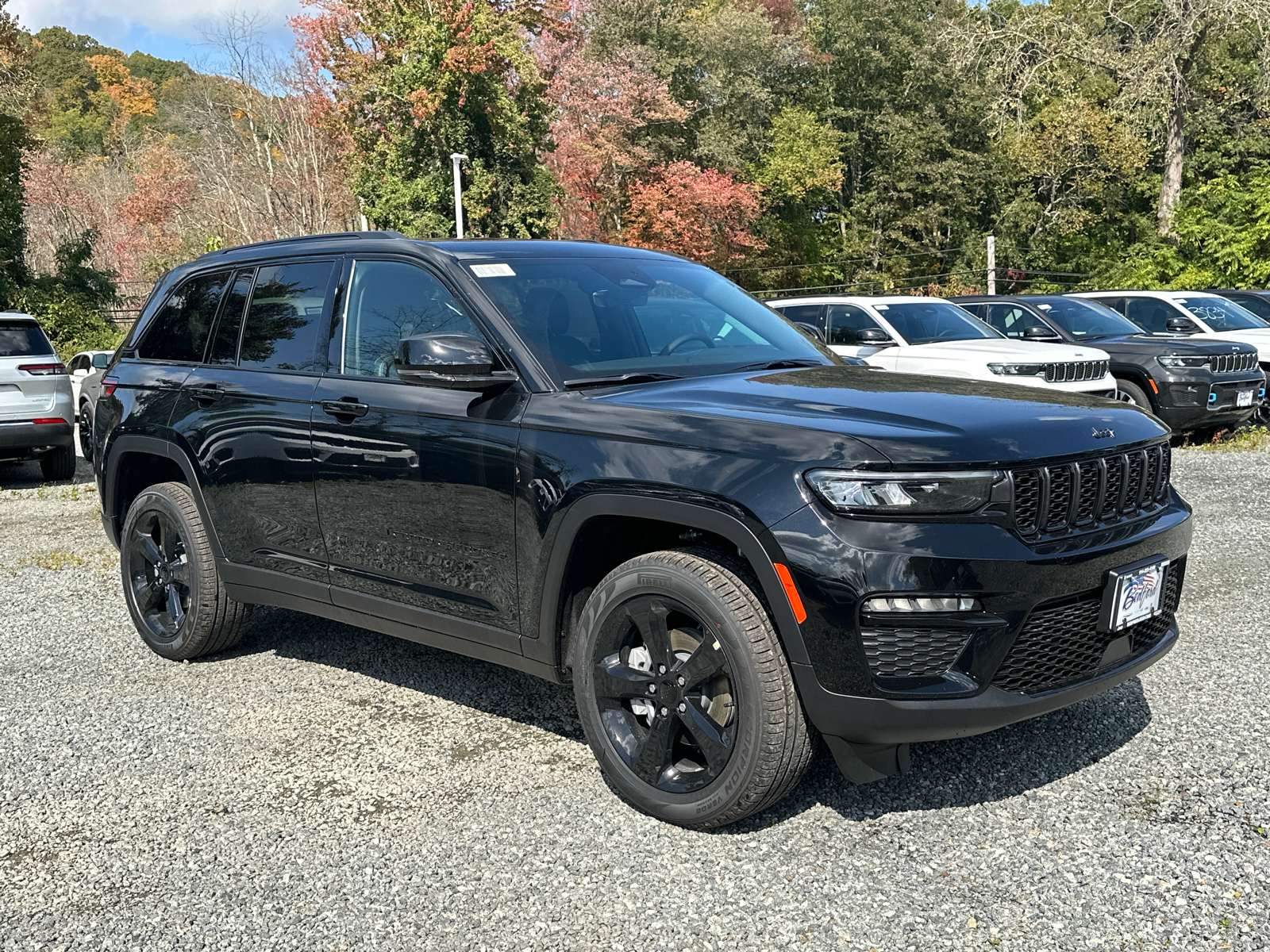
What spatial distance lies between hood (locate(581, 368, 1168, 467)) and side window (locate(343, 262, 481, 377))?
78 centimetres

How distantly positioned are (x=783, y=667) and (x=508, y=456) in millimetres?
1156

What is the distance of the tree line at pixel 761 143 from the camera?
113 ft

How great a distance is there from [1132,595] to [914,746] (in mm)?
1078

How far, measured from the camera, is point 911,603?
3.03 meters

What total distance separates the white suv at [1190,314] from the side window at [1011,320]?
1.54 m

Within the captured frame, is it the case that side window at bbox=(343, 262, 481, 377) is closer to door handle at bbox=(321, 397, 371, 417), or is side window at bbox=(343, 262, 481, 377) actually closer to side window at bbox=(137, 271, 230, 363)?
door handle at bbox=(321, 397, 371, 417)

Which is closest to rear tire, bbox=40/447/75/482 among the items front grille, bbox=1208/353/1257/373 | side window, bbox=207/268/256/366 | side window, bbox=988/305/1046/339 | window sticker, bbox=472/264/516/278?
side window, bbox=207/268/256/366

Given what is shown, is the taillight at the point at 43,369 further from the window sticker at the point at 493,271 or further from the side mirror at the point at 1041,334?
the side mirror at the point at 1041,334

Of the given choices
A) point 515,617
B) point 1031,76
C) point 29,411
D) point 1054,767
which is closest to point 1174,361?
point 1054,767

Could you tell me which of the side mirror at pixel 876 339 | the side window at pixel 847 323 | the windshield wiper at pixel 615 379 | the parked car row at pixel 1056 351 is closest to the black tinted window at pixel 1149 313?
the parked car row at pixel 1056 351

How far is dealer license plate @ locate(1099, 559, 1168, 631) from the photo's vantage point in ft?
10.8

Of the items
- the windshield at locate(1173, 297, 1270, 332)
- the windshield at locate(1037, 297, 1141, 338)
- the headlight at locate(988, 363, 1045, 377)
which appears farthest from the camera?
the windshield at locate(1173, 297, 1270, 332)

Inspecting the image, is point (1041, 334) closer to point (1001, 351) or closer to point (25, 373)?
point (1001, 351)

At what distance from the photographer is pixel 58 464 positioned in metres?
12.5
